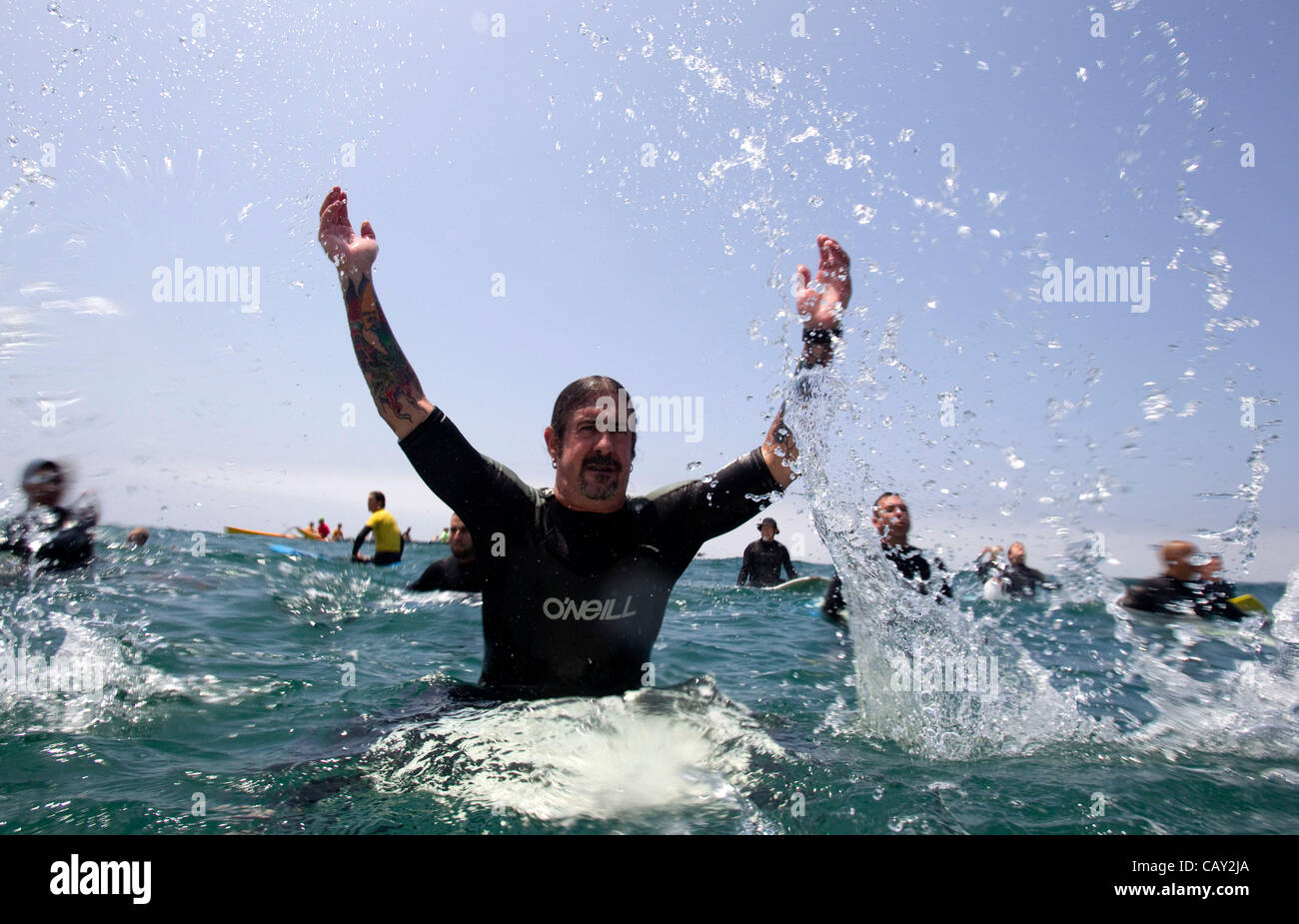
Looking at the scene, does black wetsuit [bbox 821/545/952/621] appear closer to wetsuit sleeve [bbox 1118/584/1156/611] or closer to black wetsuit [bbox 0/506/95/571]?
wetsuit sleeve [bbox 1118/584/1156/611]

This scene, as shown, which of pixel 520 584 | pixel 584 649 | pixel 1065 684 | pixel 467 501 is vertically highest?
pixel 467 501

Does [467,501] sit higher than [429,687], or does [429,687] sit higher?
[467,501]

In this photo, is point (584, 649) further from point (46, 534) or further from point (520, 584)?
point (46, 534)

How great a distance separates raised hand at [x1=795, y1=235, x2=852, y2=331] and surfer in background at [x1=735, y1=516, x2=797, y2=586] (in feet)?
35.2

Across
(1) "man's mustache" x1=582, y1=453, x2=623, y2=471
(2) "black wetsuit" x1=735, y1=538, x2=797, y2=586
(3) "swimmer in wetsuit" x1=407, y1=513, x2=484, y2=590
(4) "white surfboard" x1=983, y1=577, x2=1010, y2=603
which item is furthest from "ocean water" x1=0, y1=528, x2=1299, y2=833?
(2) "black wetsuit" x1=735, y1=538, x2=797, y2=586

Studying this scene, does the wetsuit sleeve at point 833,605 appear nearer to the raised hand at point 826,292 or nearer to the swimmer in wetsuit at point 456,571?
the swimmer in wetsuit at point 456,571

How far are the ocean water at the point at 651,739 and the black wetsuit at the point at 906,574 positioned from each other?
243 millimetres

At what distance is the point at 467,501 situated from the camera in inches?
125

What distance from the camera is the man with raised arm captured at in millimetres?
3061

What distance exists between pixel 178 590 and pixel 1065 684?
9308 millimetres
